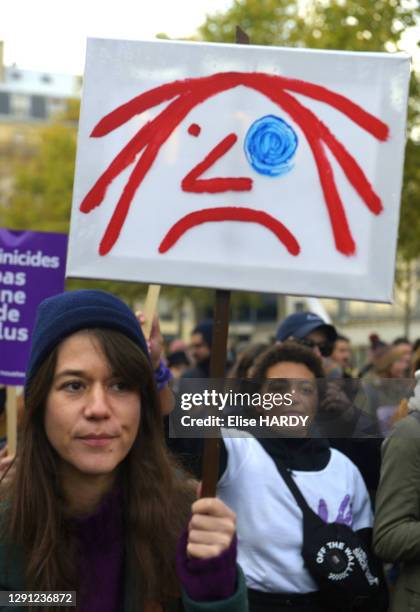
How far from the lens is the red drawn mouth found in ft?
8.67

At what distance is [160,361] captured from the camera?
141 inches

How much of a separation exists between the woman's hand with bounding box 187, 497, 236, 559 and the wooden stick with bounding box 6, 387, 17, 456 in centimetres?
254

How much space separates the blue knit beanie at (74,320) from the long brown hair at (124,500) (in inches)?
0.8

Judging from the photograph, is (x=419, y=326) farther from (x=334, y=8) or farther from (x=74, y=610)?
(x=74, y=610)

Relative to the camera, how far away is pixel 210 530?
2.10 meters

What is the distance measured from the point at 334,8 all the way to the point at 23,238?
11.0m

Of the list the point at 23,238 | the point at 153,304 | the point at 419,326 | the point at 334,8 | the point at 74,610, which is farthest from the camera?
the point at 419,326

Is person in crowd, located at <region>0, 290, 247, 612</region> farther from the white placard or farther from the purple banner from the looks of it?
the purple banner

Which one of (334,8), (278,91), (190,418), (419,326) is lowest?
(190,418)

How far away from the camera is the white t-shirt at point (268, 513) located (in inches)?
137

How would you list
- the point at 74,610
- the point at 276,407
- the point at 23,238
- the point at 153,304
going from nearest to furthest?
the point at 74,610, the point at 276,407, the point at 153,304, the point at 23,238

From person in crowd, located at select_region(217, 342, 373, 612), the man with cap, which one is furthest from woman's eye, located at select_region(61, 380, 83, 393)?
the man with cap

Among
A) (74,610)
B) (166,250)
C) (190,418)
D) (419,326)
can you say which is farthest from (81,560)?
(419,326)

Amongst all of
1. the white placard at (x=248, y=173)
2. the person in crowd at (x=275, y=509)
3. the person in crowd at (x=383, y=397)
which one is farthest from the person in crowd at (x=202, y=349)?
the white placard at (x=248, y=173)
